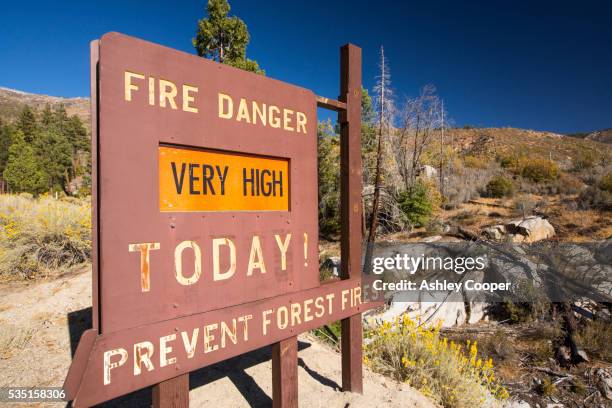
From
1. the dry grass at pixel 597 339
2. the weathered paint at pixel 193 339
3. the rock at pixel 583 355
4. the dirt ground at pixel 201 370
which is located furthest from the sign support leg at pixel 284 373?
the dry grass at pixel 597 339

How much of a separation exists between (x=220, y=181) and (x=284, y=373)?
1.27 m

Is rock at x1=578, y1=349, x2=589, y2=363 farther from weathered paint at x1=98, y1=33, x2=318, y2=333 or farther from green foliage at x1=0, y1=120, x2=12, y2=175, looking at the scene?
green foliage at x1=0, y1=120, x2=12, y2=175

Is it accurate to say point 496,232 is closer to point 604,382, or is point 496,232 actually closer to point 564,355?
point 564,355

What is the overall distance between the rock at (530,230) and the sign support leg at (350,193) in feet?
30.8

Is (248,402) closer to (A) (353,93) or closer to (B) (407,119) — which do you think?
(A) (353,93)

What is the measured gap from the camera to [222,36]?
14.1m

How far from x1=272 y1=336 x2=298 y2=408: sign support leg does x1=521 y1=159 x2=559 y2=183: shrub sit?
2232cm

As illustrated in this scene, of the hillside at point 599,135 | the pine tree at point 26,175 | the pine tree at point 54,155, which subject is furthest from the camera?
the hillside at point 599,135

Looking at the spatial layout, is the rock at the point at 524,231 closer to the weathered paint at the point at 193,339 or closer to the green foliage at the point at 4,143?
the weathered paint at the point at 193,339

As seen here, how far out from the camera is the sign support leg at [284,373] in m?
2.19

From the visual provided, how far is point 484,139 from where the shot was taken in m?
46.0

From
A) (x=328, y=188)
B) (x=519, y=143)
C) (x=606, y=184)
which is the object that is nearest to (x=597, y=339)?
(x=328, y=188)

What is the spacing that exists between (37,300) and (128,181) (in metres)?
4.15

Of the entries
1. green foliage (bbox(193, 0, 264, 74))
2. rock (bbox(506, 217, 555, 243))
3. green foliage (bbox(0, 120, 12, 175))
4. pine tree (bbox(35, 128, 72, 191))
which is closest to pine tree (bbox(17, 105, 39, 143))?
green foliage (bbox(0, 120, 12, 175))
